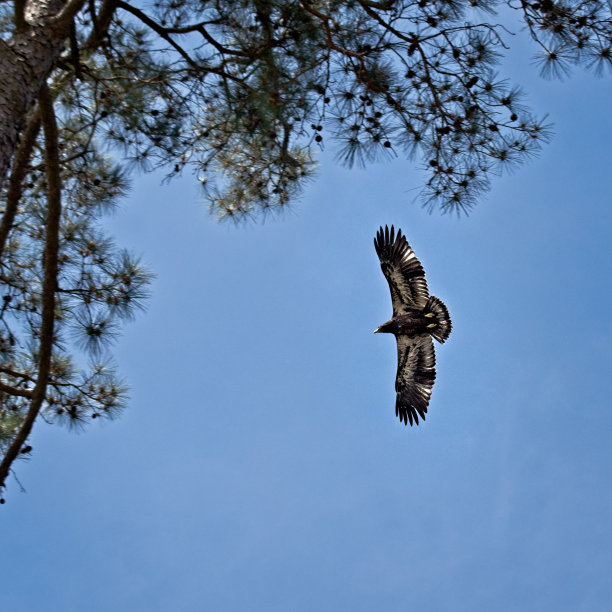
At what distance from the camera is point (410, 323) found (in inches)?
225

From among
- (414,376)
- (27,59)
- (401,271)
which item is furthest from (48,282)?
(414,376)

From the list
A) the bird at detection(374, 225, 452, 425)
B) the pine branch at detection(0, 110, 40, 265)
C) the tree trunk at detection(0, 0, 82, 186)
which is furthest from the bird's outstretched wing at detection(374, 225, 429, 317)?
the tree trunk at detection(0, 0, 82, 186)

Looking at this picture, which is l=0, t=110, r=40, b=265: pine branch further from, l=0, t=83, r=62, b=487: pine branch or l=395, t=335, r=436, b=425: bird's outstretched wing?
l=395, t=335, r=436, b=425: bird's outstretched wing

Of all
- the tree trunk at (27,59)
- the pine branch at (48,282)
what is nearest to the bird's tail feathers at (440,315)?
the pine branch at (48,282)

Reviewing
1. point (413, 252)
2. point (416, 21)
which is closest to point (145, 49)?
point (416, 21)

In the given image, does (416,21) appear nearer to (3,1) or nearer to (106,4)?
(106,4)

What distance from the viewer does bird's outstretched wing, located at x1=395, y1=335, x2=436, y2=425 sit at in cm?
577

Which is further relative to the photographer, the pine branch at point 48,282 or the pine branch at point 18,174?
the pine branch at point 18,174

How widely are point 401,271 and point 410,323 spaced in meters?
0.39

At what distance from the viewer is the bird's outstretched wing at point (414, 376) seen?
5.77 m

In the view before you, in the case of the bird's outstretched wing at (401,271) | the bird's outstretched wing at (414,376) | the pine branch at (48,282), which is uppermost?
the bird's outstretched wing at (401,271)

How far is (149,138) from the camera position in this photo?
3.99 m

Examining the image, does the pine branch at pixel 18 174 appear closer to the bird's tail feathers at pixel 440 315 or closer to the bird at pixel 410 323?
the bird at pixel 410 323

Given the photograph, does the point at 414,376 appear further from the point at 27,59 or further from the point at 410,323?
the point at 27,59
